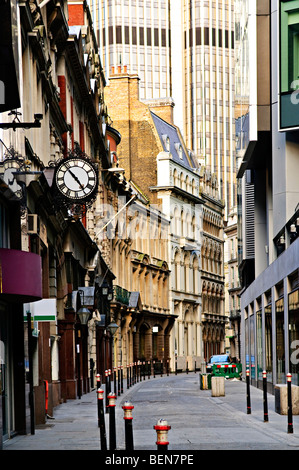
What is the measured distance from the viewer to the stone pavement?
55.0ft

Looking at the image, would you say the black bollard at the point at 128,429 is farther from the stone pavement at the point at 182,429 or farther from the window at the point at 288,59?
the window at the point at 288,59

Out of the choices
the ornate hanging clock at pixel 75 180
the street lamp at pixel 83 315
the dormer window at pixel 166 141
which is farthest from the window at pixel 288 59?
the dormer window at pixel 166 141

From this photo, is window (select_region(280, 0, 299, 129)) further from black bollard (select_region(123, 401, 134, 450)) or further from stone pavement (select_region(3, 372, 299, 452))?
black bollard (select_region(123, 401, 134, 450))

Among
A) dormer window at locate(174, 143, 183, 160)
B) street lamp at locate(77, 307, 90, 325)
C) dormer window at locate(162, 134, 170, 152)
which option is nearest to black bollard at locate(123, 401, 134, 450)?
street lamp at locate(77, 307, 90, 325)

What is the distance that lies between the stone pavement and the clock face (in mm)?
5809

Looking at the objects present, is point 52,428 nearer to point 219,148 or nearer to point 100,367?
point 100,367

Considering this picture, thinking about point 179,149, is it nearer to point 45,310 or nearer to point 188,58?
point 188,58

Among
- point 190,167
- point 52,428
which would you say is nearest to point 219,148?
point 190,167

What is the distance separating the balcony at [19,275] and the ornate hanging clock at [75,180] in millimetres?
9393

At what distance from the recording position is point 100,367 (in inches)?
1998

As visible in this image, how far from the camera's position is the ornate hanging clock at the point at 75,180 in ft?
90.4

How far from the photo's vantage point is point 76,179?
2786 centimetres

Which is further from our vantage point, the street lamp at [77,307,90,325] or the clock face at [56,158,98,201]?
the street lamp at [77,307,90,325]

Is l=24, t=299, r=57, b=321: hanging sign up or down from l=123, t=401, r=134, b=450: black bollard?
up
